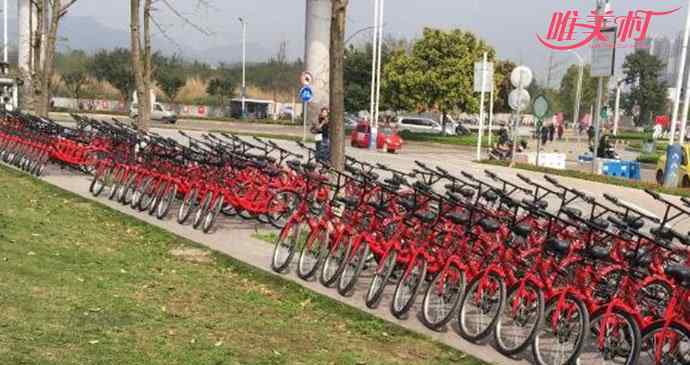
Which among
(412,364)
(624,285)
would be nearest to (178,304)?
(412,364)

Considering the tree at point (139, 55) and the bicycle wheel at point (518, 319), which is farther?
the tree at point (139, 55)

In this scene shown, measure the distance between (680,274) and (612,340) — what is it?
0.58m

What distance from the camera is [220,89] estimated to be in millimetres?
72562

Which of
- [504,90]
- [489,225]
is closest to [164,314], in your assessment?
[489,225]

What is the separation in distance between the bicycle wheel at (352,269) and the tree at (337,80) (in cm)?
302

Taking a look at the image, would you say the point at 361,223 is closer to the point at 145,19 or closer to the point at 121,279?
the point at 121,279

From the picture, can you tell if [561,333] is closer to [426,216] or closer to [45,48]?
[426,216]

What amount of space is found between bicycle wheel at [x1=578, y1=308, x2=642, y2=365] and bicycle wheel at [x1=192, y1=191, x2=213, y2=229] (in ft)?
Result: 17.9

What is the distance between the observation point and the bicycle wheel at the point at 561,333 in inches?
197

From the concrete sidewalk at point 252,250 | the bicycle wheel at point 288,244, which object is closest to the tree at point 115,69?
the concrete sidewalk at point 252,250

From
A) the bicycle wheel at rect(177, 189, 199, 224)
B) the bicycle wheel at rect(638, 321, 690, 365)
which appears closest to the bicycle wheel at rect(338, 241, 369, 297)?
the bicycle wheel at rect(638, 321, 690, 365)

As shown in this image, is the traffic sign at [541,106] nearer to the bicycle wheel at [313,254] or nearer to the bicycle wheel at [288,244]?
the bicycle wheel at [288,244]

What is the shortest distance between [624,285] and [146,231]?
5982mm

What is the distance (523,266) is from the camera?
582 centimetres
